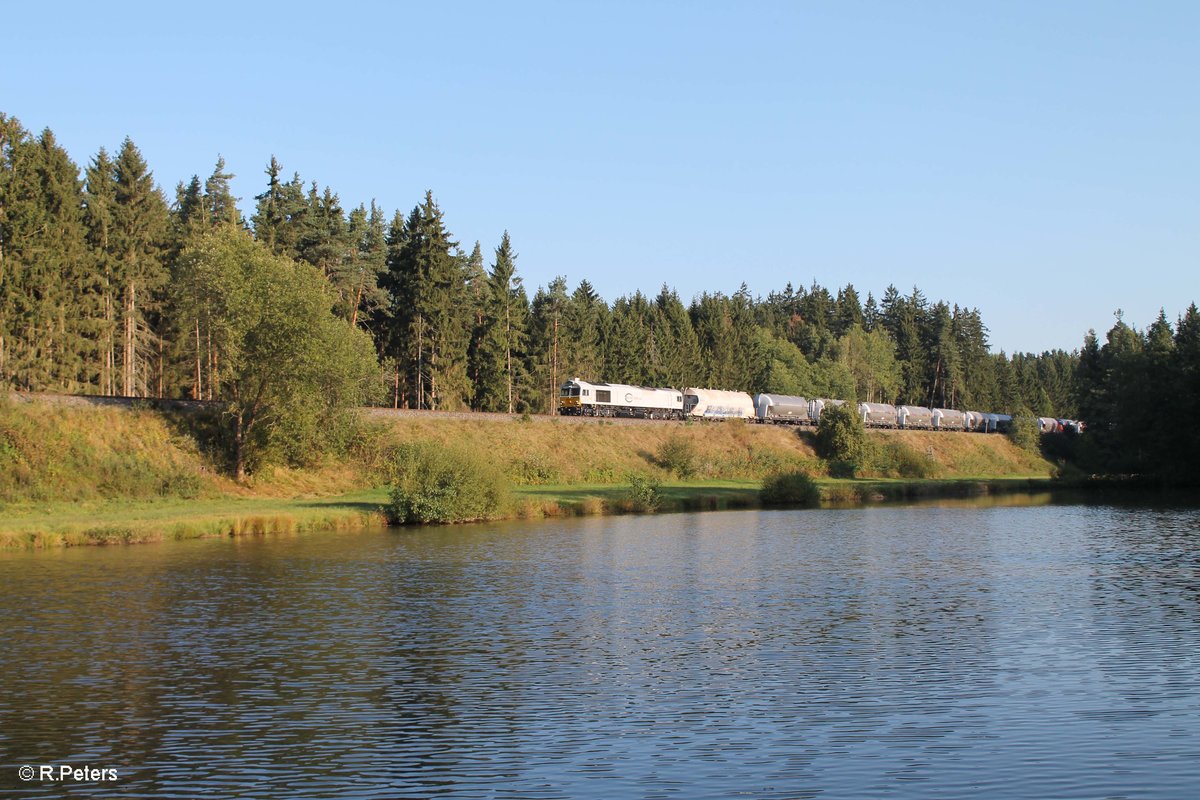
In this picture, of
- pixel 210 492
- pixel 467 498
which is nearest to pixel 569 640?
pixel 467 498

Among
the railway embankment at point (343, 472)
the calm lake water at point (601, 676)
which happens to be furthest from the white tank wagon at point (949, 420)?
the calm lake water at point (601, 676)

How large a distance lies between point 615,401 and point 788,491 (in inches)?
1391

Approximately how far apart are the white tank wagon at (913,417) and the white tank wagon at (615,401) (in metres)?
36.1

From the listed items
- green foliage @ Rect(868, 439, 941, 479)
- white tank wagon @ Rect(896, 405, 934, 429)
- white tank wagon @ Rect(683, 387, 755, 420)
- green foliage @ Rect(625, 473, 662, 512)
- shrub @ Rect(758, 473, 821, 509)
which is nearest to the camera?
green foliage @ Rect(625, 473, 662, 512)

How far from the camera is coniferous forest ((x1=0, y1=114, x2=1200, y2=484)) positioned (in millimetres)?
65375

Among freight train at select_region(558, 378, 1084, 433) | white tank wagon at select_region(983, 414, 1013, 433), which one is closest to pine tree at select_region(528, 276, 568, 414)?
freight train at select_region(558, 378, 1084, 433)

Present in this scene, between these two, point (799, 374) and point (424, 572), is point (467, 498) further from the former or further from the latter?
point (799, 374)

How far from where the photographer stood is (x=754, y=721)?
63.0 ft

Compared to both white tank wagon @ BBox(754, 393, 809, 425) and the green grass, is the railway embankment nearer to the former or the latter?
the green grass

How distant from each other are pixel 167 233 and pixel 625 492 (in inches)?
1829

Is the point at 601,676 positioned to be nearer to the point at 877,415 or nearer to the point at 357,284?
the point at 357,284

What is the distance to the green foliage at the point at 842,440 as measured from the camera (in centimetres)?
10650

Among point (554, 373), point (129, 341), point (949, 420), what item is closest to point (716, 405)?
point (554, 373)

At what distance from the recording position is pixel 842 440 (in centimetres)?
10794
